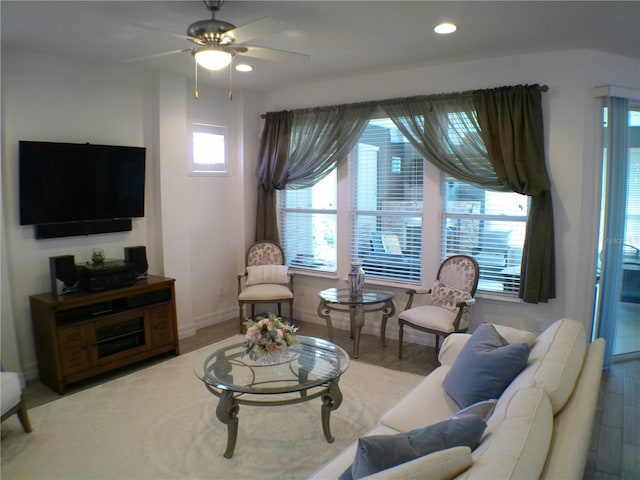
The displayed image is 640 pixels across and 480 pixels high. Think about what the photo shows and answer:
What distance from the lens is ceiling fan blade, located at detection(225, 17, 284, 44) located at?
8.08ft

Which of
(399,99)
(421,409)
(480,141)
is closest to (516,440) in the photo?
(421,409)

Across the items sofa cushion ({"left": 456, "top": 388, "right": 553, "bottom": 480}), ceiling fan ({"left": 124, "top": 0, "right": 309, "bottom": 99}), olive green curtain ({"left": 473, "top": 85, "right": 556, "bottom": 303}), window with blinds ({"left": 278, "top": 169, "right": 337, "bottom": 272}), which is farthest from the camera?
window with blinds ({"left": 278, "top": 169, "right": 337, "bottom": 272})

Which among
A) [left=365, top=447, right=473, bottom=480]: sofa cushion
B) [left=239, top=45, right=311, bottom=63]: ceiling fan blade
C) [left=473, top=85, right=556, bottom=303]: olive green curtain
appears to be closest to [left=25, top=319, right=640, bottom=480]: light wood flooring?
[left=473, top=85, right=556, bottom=303]: olive green curtain

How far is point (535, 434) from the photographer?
1.50m

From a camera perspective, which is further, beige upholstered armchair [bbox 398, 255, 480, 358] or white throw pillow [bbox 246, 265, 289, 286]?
white throw pillow [bbox 246, 265, 289, 286]

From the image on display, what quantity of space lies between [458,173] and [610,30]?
1560mm

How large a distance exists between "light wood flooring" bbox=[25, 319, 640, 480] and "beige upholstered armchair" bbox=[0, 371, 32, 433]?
47cm

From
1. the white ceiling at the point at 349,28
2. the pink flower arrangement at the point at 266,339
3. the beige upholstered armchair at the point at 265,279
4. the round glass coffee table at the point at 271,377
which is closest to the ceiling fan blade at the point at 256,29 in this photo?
the white ceiling at the point at 349,28

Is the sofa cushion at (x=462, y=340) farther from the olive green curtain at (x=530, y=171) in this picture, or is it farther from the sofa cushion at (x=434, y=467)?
the sofa cushion at (x=434, y=467)

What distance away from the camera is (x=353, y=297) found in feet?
14.4

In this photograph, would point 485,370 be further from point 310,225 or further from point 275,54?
point 310,225

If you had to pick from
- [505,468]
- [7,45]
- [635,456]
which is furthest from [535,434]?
[7,45]

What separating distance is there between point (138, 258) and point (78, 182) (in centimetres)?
88

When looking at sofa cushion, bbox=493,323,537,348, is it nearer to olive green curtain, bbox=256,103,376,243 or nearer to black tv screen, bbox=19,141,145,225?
olive green curtain, bbox=256,103,376,243
